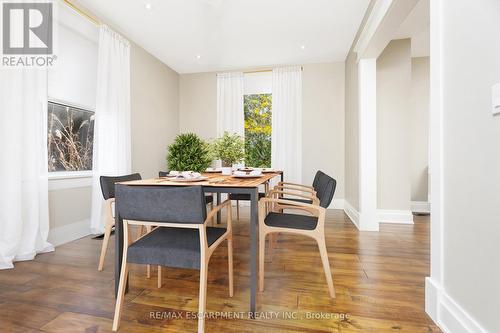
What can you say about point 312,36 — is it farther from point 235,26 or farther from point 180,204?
point 180,204

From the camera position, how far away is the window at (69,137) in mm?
2742

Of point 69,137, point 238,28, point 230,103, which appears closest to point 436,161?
point 238,28

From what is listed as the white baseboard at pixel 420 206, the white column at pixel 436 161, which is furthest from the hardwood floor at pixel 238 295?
the white baseboard at pixel 420 206

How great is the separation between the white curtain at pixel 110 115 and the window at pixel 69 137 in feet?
0.86

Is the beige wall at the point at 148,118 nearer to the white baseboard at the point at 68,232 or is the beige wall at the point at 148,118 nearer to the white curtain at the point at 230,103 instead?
the white baseboard at the point at 68,232

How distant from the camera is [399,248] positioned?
2459mm

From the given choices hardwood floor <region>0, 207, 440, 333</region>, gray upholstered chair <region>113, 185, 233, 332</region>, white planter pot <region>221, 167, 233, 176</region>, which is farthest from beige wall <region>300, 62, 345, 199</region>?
gray upholstered chair <region>113, 185, 233, 332</region>

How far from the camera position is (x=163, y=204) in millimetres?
1195

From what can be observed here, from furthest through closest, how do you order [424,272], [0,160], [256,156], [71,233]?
1. [256,156]
2. [71,233]
3. [0,160]
4. [424,272]

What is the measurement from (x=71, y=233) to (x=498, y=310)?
358 cm

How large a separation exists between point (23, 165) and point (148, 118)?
6.66 ft

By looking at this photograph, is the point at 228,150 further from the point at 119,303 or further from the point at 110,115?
the point at 110,115

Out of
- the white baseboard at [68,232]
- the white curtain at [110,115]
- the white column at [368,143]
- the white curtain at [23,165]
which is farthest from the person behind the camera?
the white column at [368,143]

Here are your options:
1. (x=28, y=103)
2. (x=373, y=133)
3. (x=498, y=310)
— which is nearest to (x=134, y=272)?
(x=28, y=103)
